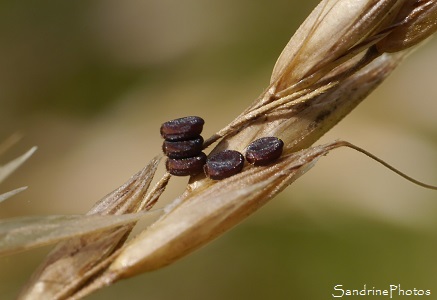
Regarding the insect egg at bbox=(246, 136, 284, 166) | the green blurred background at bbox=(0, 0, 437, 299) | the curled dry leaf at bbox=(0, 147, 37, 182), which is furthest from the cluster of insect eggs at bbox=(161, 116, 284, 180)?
the green blurred background at bbox=(0, 0, 437, 299)

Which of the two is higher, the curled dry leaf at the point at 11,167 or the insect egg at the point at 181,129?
the curled dry leaf at the point at 11,167

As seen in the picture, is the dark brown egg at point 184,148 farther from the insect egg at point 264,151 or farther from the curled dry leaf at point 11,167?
the curled dry leaf at point 11,167

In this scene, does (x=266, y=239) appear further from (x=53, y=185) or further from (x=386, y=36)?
(x=386, y=36)

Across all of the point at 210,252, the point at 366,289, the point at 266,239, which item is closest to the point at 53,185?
the point at 210,252

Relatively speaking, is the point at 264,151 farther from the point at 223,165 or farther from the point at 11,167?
the point at 11,167

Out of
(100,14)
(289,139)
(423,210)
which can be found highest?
(100,14)

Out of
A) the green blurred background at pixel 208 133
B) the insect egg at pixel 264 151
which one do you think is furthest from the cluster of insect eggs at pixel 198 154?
the green blurred background at pixel 208 133

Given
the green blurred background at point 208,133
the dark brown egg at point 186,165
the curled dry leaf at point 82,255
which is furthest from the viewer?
the green blurred background at point 208,133
